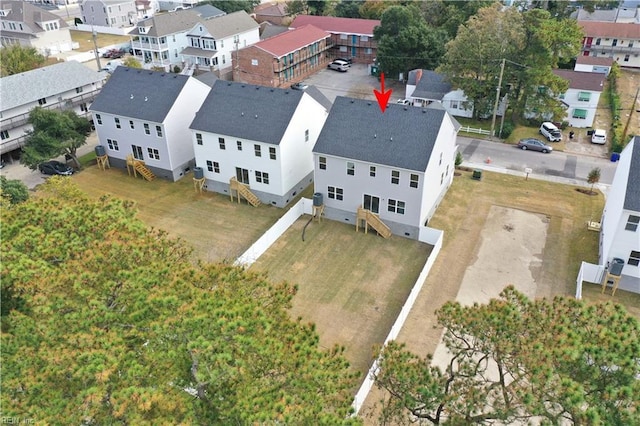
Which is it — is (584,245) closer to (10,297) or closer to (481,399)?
(481,399)

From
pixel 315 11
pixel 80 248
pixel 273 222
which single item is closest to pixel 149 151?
pixel 273 222

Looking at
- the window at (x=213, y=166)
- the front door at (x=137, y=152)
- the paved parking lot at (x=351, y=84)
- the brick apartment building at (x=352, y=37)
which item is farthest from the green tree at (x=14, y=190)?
the brick apartment building at (x=352, y=37)

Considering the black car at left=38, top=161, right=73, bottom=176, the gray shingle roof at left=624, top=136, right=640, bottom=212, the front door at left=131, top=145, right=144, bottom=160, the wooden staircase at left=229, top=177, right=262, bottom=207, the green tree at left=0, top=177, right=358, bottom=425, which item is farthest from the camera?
the black car at left=38, top=161, right=73, bottom=176

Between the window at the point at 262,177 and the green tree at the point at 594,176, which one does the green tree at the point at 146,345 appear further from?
the green tree at the point at 594,176

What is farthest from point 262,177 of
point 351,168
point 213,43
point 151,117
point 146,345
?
point 213,43

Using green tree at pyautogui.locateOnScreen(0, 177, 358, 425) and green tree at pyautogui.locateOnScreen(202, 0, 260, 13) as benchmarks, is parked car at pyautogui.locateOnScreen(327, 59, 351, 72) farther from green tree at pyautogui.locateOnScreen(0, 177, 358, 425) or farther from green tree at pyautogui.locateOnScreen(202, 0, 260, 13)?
green tree at pyautogui.locateOnScreen(0, 177, 358, 425)

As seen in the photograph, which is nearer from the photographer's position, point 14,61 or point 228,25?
point 14,61

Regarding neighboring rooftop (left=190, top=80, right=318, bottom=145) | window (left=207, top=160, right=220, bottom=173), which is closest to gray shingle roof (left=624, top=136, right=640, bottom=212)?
neighboring rooftop (left=190, top=80, right=318, bottom=145)

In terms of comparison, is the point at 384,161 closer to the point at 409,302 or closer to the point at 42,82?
the point at 409,302
